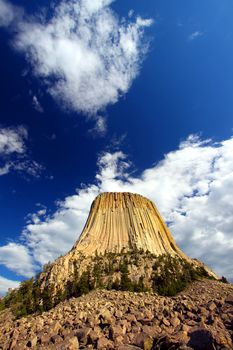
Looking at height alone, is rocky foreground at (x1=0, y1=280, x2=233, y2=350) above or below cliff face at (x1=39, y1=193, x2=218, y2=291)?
below

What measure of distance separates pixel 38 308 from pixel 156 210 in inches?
1588

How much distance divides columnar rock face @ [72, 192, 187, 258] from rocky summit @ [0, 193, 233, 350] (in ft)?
0.65

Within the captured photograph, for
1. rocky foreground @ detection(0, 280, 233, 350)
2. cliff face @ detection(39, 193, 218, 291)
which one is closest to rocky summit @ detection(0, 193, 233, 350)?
rocky foreground @ detection(0, 280, 233, 350)

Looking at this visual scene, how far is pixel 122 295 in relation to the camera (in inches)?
976

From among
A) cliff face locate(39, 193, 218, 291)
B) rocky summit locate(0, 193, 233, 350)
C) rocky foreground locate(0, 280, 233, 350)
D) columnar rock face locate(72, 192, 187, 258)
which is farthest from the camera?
columnar rock face locate(72, 192, 187, 258)

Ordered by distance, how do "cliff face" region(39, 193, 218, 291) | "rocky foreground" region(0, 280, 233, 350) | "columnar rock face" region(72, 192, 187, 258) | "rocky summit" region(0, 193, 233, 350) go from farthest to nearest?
1. "columnar rock face" region(72, 192, 187, 258)
2. "cliff face" region(39, 193, 218, 291)
3. "rocky summit" region(0, 193, 233, 350)
4. "rocky foreground" region(0, 280, 233, 350)

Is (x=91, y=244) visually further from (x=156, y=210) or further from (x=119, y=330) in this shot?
(x=119, y=330)

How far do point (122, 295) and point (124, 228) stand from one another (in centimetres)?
3321

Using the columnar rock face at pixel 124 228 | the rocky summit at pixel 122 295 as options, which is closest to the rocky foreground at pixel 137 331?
the rocky summit at pixel 122 295

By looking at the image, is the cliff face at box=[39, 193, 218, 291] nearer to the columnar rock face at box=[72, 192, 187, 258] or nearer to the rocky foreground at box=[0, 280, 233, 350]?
the columnar rock face at box=[72, 192, 187, 258]

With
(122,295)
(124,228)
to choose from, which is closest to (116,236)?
(124,228)

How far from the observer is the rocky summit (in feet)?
30.6

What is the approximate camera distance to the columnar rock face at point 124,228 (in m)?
53.2

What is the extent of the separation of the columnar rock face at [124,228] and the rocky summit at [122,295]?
0.65 ft
